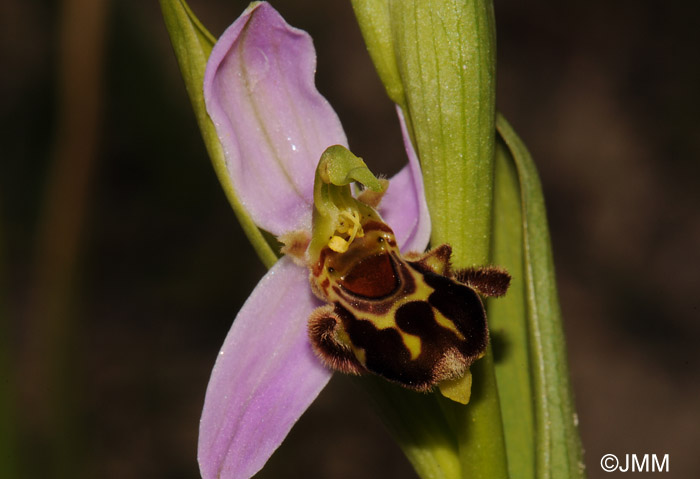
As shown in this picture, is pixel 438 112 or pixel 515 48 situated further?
pixel 515 48

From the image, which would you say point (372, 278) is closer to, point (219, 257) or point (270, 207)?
point (270, 207)

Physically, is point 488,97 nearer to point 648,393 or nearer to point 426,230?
point 426,230

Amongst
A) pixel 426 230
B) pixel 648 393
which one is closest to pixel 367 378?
pixel 426 230

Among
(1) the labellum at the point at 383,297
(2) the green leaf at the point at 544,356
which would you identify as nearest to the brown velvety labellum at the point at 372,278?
(1) the labellum at the point at 383,297

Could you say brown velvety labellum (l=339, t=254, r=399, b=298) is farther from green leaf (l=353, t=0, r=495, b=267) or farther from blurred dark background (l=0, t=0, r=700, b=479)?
blurred dark background (l=0, t=0, r=700, b=479)

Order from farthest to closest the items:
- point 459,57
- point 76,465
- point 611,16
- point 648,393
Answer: point 611,16, point 648,393, point 76,465, point 459,57
